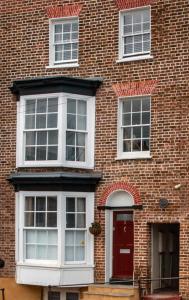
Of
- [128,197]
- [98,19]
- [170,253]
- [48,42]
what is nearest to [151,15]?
[98,19]

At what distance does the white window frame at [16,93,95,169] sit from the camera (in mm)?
24547

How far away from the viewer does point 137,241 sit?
2423 cm

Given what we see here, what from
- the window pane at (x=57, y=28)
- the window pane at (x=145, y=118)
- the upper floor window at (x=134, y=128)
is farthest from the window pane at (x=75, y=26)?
the window pane at (x=145, y=118)

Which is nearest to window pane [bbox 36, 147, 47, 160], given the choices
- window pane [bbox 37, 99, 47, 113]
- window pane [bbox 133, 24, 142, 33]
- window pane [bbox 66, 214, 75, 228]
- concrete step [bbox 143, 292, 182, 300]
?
window pane [bbox 37, 99, 47, 113]

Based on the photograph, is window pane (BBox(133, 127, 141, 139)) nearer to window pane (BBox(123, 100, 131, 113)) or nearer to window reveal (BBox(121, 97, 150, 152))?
window reveal (BBox(121, 97, 150, 152))

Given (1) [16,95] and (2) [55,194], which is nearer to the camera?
(2) [55,194]

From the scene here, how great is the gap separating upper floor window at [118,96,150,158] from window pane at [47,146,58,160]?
2001 millimetres

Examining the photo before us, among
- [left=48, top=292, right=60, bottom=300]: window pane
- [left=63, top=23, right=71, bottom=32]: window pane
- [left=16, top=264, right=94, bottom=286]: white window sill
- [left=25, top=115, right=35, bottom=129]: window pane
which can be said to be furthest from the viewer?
[left=63, top=23, right=71, bottom=32]: window pane

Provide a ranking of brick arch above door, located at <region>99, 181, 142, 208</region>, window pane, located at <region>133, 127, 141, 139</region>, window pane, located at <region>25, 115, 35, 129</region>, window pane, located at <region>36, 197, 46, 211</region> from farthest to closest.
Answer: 1. window pane, located at <region>25, 115, 35, 129</region>
2. window pane, located at <region>36, 197, 46, 211</region>
3. window pane, located at <region>133, 127, 141, 139</region>
4. brick arch above door, located at <region>99, 181, 142, 208</region>

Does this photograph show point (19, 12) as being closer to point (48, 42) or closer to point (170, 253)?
point (48, 42)

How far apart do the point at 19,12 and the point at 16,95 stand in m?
2.89

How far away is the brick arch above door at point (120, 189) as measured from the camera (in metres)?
24.2

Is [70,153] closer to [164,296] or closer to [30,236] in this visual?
[30,236]

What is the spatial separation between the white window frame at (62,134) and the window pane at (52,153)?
151 mm
